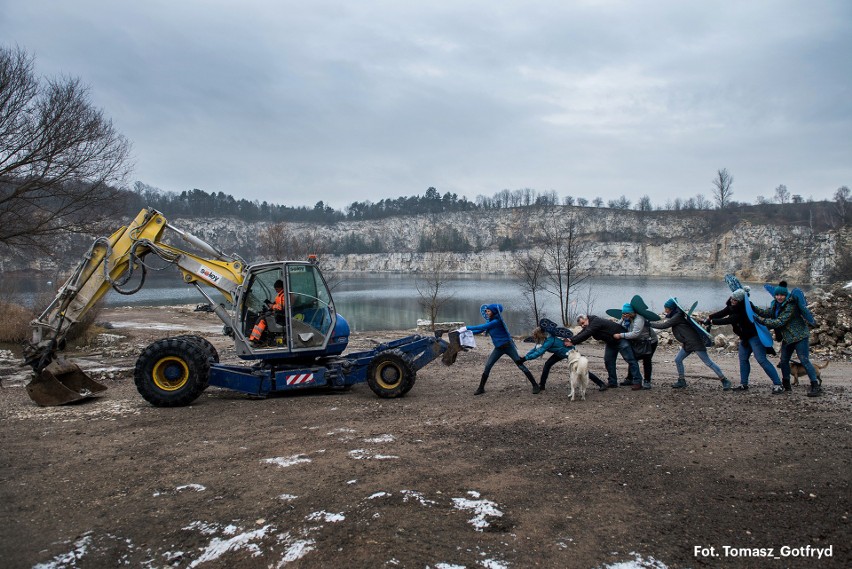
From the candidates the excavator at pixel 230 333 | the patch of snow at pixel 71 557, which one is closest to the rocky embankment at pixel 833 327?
the excavator at pixel 230 333

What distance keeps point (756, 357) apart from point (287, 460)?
7.56 meters

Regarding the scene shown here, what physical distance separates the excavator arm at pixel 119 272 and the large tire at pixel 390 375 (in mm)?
2692

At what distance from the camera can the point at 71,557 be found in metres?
4.20

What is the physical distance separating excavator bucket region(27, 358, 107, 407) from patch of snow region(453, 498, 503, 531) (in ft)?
26.2

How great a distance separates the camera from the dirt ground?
4.17 meters

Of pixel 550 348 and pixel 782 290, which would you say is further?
pixel 550 348

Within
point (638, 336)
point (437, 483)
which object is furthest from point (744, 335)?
point (437, 483)

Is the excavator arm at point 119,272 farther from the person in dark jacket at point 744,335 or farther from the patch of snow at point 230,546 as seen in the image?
the person in dark jacket at point 744,335

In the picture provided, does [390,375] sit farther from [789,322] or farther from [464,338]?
[789,322]

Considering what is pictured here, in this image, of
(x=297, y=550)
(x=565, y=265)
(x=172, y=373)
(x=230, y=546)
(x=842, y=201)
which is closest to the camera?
(x=297, y=550)

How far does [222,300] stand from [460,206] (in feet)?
498

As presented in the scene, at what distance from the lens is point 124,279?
33.3ft

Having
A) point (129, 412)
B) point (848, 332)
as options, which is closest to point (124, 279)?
point (129, 412)

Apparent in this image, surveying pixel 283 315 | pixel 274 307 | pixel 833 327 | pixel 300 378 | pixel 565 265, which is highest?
pixel 565 265
